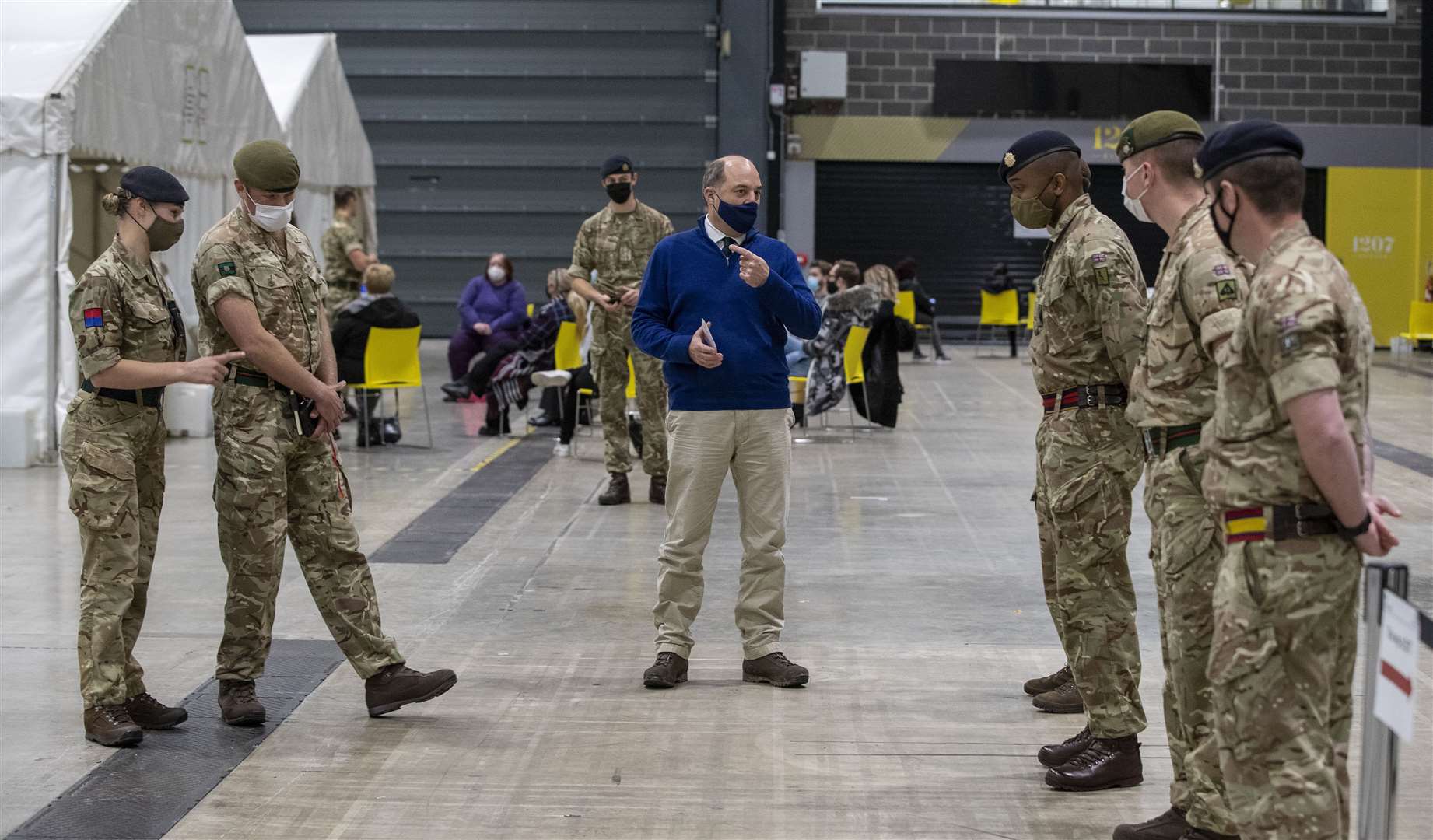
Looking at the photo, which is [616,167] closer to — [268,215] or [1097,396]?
[268,215]

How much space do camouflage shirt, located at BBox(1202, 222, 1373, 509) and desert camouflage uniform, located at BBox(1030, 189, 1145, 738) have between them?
1.19 meters

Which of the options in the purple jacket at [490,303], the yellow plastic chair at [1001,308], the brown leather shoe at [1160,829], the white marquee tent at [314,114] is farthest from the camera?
the yellow plastic chair at [1001,308]

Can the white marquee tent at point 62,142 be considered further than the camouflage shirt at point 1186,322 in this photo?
Yes

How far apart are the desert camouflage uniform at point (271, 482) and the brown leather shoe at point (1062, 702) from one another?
2.08 m

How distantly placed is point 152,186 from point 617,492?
4.87 meters

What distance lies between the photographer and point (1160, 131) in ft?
13.2

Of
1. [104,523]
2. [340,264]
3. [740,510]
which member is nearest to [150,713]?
[104,523]

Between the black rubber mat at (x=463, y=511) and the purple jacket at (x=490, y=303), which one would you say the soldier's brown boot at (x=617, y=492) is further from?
the purple jacket at (x=490, y=303)

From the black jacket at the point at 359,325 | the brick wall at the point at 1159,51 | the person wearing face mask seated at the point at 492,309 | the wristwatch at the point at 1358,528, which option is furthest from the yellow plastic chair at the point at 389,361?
the brick wall at the point at 1159,51

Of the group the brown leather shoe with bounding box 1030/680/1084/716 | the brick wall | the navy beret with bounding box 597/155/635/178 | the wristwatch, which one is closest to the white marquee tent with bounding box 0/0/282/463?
the navy beret with bounding box 597/155/635/178

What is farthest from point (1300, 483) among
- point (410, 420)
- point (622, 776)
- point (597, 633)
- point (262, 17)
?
point (262, 17)

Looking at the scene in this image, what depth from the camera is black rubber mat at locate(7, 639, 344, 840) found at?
161 inches

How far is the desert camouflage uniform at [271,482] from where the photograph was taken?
188 inches

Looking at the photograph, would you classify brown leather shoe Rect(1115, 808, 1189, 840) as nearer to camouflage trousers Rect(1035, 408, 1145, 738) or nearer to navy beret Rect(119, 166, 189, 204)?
camouflage trousers Rect(1035, 408, 1145, 738)
